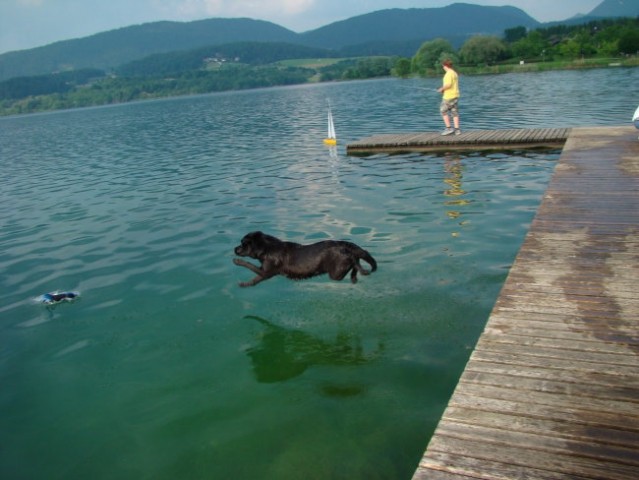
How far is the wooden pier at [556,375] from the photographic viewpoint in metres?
3.38

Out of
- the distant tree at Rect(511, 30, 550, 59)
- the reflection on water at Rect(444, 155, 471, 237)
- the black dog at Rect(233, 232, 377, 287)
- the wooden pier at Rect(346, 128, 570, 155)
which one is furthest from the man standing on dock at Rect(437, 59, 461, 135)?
the distant tree at Rect(511, 30, 550, 59)

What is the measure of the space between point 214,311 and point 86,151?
106 ft

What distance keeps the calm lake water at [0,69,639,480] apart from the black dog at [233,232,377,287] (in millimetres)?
743

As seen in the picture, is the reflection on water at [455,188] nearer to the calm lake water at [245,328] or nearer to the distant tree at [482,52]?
the calm lake water at [245,328]

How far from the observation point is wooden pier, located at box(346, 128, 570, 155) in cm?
1875

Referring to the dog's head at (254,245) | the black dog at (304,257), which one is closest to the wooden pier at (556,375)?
the black dog at (304,257)

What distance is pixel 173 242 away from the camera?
12.0 metres

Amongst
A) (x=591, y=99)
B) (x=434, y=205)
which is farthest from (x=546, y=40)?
(x=434, y=205)

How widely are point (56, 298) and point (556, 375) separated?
8.45 metres

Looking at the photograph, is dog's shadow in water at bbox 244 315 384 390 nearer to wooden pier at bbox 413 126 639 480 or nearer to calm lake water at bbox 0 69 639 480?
calm lake water at bbox 0 69 639 480

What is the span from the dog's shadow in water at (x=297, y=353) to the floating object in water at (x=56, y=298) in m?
4.19

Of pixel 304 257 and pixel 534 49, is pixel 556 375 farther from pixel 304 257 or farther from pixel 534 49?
pixel 534 49

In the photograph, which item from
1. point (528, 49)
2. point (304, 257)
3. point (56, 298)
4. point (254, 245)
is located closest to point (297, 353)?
point (304, 257)

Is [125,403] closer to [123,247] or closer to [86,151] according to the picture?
[123,247]
